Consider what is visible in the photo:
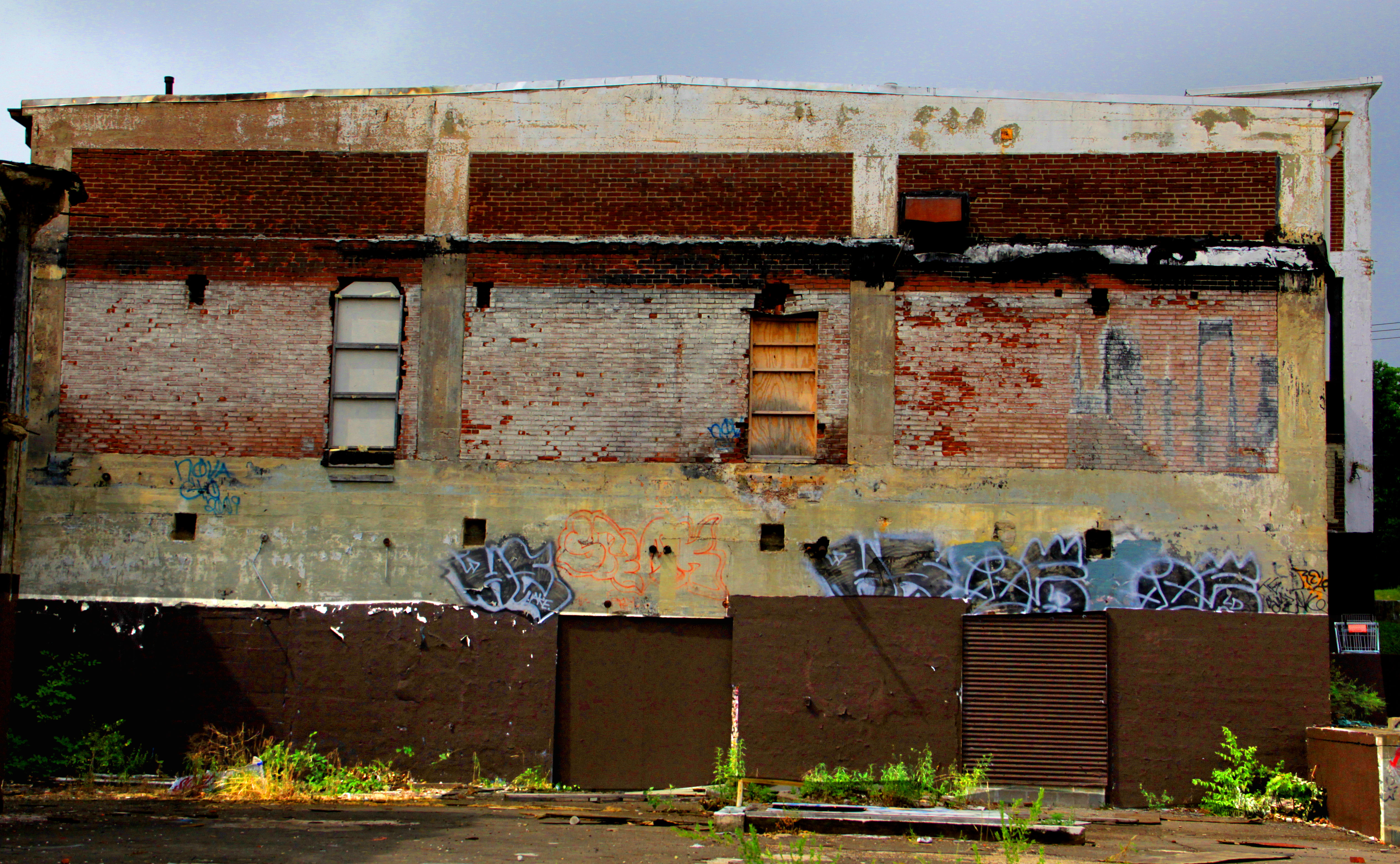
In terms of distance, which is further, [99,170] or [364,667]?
[99,170]

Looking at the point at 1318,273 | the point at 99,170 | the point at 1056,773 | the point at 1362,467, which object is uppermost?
the point at 99,170

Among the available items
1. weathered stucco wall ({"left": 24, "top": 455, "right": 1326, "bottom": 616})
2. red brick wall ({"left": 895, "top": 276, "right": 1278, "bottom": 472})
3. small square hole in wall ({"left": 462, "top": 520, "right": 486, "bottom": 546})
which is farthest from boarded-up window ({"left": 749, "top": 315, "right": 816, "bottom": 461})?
small square hole in wall ({"left": 462, "top": 520, "right": 486, "bottom": 546})

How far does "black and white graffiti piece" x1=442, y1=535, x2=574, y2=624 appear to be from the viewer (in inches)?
469

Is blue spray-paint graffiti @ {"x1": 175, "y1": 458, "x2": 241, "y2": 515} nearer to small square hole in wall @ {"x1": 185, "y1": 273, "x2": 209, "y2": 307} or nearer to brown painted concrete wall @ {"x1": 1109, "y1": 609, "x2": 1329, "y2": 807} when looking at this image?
small square hole in wall @ {"x1": 185, "y1": 273, "x2": 209, "y2": 307}

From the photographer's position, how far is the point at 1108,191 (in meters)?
12.1

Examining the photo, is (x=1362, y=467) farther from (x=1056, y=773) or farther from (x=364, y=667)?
(x=364, y=667)

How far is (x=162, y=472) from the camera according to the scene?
12.2m

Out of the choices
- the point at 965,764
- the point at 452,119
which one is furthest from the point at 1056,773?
the point at 452,119

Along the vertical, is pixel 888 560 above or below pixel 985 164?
below

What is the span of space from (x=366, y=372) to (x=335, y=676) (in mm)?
3206

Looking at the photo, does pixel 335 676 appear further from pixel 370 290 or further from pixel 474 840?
pixel 370 290

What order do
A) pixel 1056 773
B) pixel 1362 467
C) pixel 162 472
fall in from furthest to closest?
pixel 1362 467 < pixel 162 472 < pixel 1056 773

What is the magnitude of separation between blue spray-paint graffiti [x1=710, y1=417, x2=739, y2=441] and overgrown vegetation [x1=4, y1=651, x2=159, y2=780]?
6.66 m

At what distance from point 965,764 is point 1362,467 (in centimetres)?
1062
